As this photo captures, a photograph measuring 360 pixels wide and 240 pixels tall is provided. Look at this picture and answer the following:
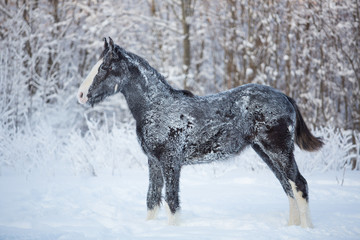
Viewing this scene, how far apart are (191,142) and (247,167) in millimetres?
3939

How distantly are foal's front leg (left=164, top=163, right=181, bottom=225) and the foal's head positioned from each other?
1076 millimetres

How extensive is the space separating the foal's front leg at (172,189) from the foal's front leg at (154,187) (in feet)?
Answer: 1.02

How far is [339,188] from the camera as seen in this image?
5.41m

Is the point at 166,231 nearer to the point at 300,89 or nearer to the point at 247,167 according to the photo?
the point at 247,167

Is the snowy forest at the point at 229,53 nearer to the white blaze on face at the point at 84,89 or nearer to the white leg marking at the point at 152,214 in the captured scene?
the white blaze on face at the point at 84,89

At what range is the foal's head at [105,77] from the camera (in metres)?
3.74

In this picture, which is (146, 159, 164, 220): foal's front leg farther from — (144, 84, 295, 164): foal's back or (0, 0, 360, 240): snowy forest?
(144, 84, 295, 164): foal's back

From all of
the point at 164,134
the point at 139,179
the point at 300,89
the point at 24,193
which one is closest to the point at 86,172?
the point at 139,179

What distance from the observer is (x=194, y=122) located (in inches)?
146

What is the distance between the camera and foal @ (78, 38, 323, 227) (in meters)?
3.62

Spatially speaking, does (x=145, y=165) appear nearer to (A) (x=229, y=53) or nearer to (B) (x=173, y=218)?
(B) (x=173, y=218)

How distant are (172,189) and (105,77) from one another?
1421mm

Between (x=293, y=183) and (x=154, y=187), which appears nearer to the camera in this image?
(x=293, y=183)

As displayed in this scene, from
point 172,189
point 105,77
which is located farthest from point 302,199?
point 105,77
